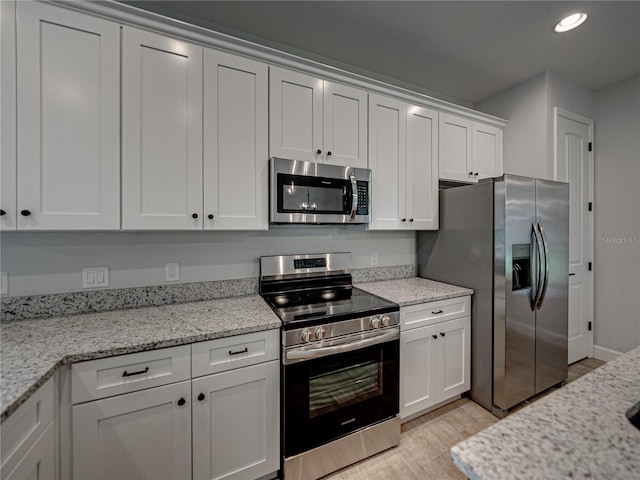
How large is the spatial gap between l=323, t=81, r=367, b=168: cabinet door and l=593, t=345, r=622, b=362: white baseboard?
3167mm

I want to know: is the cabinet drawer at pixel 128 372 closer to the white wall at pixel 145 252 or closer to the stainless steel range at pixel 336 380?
the stainless steel range at pixel 336 380

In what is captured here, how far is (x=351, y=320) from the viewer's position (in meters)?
1.67

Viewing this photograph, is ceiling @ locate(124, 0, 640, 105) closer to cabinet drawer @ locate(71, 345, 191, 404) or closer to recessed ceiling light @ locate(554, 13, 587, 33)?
recessed ceiling light @ locate(554, 13, 587, 33)

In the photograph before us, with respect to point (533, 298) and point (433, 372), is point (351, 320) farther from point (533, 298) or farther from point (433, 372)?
point (533, 298)

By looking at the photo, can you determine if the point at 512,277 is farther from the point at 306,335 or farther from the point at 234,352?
the point at 234,352

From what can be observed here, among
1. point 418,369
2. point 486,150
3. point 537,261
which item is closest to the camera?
point 418,369

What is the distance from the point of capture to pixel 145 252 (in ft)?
5.90

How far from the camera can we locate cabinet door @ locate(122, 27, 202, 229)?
4.87 feet

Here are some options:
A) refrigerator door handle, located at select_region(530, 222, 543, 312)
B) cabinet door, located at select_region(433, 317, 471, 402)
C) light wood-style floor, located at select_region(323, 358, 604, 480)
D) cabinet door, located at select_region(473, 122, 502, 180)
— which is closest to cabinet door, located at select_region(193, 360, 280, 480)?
light wood-style floor, located at select_region(323, 358, 604, 480)

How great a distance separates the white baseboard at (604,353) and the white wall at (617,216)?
0.09 ft

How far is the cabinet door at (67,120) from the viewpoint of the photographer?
130 cm

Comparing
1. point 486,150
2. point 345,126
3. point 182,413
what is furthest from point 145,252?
point 486,150

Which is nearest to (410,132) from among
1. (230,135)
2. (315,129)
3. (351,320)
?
(315,129)

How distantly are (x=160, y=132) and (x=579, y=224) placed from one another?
3753 mm
